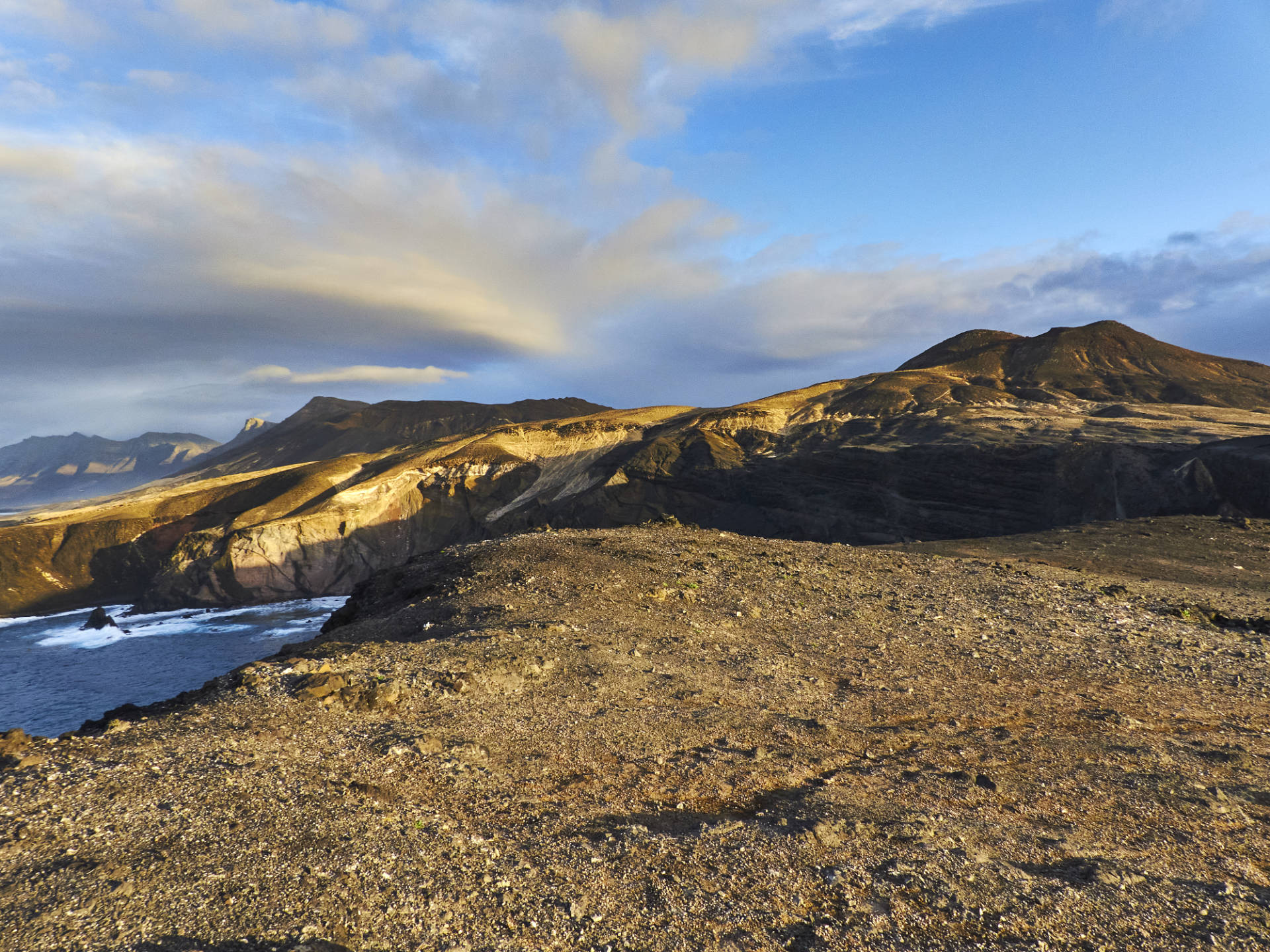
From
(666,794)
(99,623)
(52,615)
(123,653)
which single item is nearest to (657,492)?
(123,653)

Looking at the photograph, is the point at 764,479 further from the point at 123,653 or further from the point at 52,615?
the point at 52,615

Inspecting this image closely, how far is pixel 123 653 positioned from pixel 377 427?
96.1 meters

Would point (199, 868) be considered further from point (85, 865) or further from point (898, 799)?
point (898, 799)

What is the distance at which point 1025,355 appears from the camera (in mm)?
80312

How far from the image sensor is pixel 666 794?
21.7ft

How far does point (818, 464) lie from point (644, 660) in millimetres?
41944

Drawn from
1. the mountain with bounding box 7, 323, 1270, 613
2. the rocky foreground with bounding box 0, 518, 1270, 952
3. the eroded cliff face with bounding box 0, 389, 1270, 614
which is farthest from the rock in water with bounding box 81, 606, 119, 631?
the rocky foreground with bounding box 0, 518, 1270, 952

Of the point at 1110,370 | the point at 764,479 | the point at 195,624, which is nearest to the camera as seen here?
the point at 195,624

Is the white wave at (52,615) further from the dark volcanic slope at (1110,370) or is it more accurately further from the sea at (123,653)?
the dark volcanic slope at (1110,370)

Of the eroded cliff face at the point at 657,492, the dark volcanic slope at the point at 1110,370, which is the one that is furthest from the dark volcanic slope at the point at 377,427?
the dark volcanic slope at the point at 1110,370

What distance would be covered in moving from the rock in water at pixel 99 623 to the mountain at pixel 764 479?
185 inches

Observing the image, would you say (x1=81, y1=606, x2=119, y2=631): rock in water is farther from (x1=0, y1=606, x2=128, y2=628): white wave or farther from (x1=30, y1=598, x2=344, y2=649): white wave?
(x1=0, y1=606, x2=128, y2=628): white wave

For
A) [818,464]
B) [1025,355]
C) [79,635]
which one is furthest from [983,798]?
[1025,355]

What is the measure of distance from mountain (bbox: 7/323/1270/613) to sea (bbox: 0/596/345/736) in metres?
5.36
